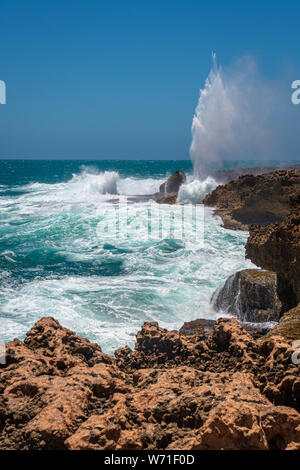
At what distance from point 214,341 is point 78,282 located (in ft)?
22.5

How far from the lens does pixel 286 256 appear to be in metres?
6.51

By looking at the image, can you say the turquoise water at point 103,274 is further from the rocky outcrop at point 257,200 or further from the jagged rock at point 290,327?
the jagged rock at point 290,327

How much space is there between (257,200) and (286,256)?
12.9 m

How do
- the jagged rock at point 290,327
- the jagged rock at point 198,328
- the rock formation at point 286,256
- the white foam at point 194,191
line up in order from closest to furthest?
the jagged rock at point 290,327, the jagged rock at point 198,328, the rock formation at point 286,256, the white foam at point 194,191

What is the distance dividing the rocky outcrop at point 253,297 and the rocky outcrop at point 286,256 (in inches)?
6.9

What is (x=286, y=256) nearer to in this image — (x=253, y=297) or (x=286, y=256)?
(x=286, y=256)

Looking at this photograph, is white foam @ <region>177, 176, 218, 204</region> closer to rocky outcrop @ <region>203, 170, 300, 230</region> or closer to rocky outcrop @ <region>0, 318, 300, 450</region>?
rocky outcrop @ <region>203, 170, 300, 230</region>

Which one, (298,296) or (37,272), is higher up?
(298,296)

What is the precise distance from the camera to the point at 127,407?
2.33 meters

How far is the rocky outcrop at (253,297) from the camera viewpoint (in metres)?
6.46

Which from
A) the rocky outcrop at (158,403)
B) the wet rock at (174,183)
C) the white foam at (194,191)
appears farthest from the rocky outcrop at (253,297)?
the wet rock at (174,183)

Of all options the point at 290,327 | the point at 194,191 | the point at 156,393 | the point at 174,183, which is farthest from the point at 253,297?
the point at 174,183

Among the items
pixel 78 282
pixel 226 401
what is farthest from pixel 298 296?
pixel 78 282
